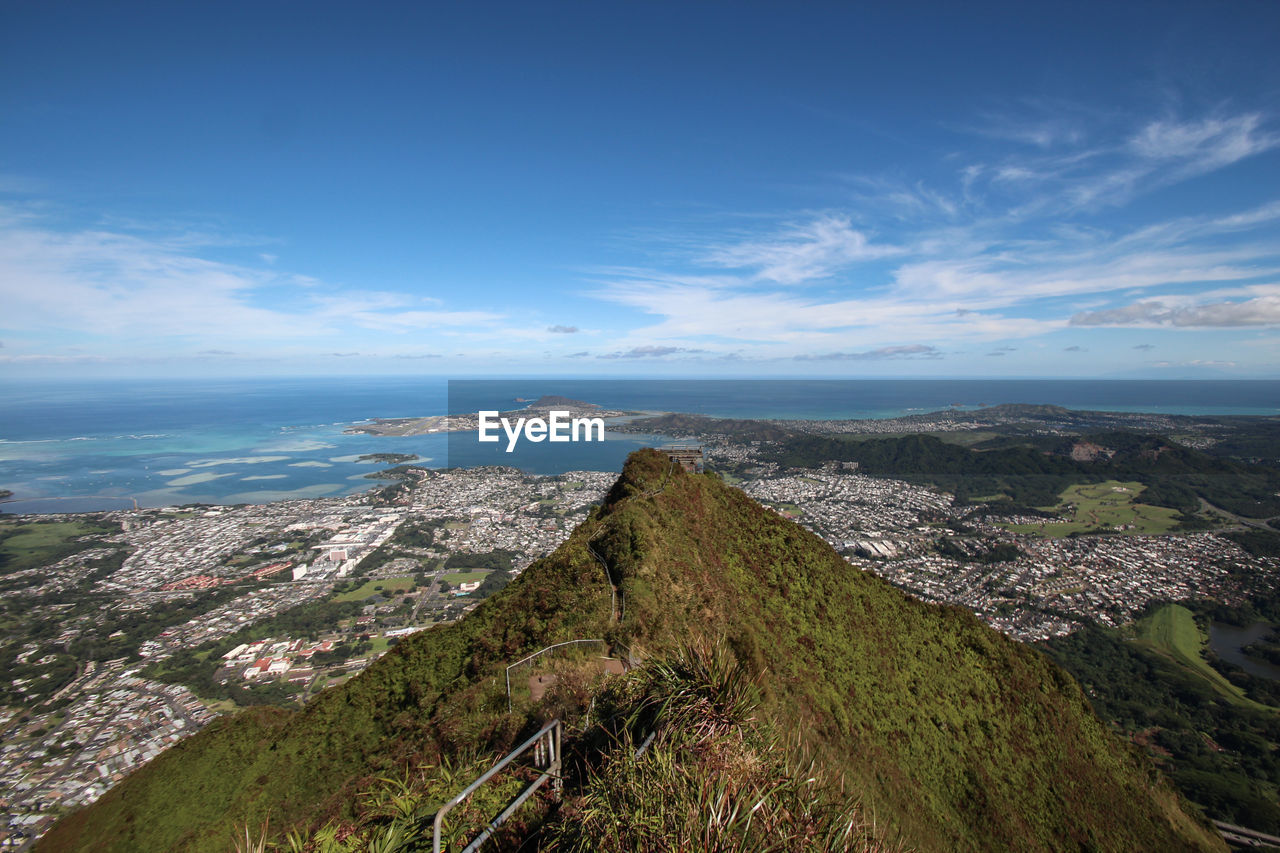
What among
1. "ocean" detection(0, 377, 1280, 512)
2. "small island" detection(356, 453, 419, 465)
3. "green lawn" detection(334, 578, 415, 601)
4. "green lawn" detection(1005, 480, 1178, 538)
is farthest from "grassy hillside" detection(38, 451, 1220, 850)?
"small island" detection(356, 453, 419, 465)

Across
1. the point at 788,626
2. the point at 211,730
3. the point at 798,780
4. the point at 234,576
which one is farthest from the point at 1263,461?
the point at 234,576

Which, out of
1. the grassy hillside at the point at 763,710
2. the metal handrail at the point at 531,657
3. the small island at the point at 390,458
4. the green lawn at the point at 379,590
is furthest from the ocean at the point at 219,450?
the metal handrail at the point at 531,657

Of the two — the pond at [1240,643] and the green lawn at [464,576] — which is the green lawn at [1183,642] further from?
the green lawn at [464,576]

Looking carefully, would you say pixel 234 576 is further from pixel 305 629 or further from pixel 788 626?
pixel 788 626

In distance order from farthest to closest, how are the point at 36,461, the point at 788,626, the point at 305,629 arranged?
the point at 36,461 < the point at 305,629 < the point at 788,626

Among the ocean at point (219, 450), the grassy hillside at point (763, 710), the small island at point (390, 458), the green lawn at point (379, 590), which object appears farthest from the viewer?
the small island at point (390, 458)

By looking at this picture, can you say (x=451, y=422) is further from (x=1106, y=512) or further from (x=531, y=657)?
(x=1106, y=512)
